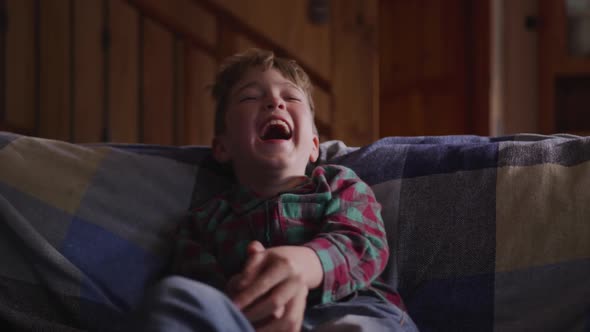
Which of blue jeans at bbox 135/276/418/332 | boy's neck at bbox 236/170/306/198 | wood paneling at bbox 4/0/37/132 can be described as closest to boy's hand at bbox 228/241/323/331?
blue jeans at bbox 135/276/418/332

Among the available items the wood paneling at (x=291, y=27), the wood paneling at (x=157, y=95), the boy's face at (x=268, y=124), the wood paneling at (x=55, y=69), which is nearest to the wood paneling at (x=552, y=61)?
the wood paneling at (x=291, y=27)

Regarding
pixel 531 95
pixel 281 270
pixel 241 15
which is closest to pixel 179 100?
pixel 241 15

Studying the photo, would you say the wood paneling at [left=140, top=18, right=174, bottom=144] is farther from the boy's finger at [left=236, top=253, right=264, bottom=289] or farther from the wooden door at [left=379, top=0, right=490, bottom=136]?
the boy's finger at [left=236, top=253, right=264, bottom=289]

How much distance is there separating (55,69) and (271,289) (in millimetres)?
3022

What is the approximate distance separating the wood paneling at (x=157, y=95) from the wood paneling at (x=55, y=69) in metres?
0.39

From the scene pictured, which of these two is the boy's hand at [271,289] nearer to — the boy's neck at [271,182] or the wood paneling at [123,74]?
the boy's neck at [271,182]

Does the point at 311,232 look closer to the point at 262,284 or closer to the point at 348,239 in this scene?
the point at 348,239

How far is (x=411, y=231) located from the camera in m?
1.14

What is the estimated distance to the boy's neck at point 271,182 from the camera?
1.19 m

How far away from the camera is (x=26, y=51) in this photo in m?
3.56

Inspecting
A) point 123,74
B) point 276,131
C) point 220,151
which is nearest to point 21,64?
point 123,74

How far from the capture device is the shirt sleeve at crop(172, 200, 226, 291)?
1067 mm

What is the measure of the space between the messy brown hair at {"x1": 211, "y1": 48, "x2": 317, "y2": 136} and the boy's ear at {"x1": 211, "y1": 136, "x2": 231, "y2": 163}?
0.02m

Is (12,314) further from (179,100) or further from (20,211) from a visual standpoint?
(179,100)
